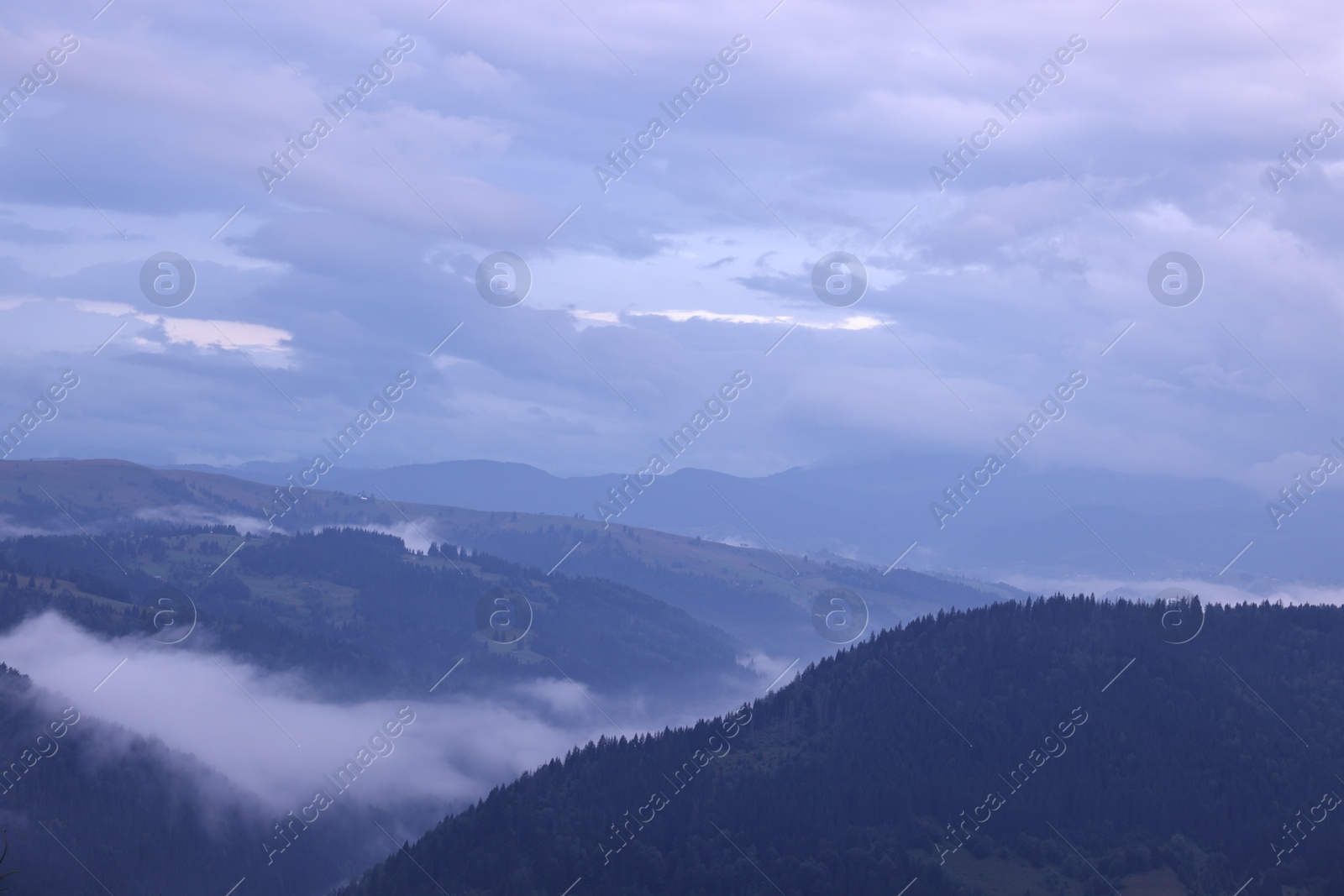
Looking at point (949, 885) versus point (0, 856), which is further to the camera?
point (949, 885)

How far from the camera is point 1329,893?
189875 millimetres

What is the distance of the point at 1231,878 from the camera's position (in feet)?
652

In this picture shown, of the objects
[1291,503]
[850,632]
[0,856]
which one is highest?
[0,856]

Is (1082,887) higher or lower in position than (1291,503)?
lower

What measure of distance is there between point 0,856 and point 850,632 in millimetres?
176116

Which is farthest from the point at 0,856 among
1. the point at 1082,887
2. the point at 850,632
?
the point at 1082,887

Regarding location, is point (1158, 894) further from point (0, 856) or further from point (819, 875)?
point (0, 856)

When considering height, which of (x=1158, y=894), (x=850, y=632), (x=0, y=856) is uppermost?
(x=0, y=856)

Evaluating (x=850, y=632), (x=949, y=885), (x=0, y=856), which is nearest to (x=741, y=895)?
(x=949, y=885)

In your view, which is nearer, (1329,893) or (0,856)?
(0,856)

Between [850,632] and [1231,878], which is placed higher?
[850,632]

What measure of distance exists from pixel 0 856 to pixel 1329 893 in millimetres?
211303

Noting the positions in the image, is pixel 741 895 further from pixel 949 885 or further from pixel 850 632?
pixel 850 632

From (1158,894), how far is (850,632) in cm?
6747
